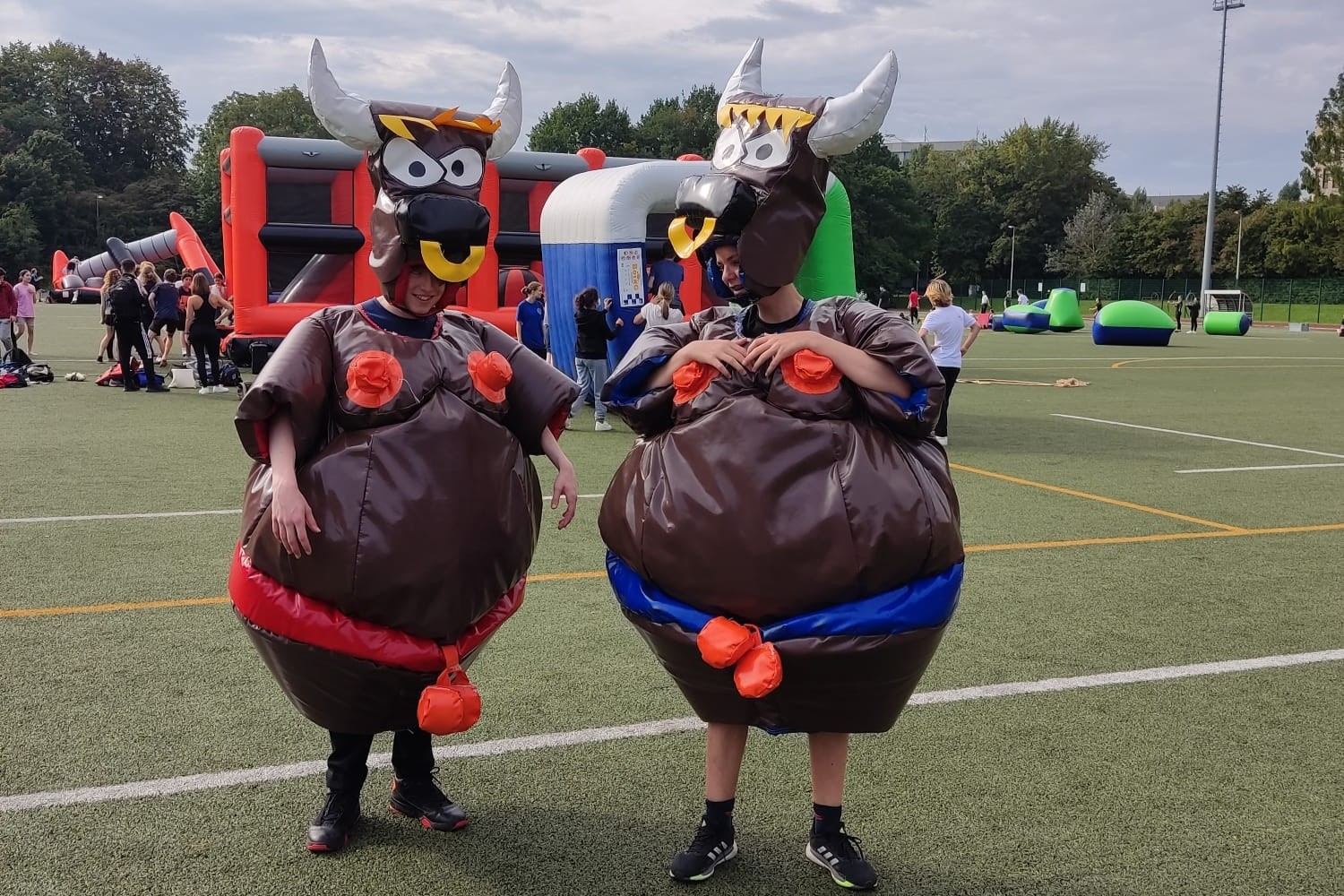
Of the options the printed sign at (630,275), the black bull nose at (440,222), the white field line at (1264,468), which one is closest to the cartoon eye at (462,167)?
the black bull nose at (440,222)

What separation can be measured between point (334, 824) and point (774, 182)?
2.09 metres

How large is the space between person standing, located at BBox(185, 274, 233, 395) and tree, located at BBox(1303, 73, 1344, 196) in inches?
2713

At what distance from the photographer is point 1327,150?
2672 inches

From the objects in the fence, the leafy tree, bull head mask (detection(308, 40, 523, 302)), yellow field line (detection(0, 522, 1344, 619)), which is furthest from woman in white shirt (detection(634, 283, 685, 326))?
the leafy tree

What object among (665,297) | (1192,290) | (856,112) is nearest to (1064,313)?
(1192,290)

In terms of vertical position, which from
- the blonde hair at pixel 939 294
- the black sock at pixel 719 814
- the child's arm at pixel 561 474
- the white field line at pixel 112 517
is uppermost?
the blonde hair at pixel 939 294

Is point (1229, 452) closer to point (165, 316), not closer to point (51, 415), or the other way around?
point (51, 415)

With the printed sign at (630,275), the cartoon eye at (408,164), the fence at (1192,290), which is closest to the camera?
the cartoon eye at (408,164)

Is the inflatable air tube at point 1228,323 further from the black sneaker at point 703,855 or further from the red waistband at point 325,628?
the red waistband at point 325,628

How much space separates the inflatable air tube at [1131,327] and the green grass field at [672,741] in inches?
869

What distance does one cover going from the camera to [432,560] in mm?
2832

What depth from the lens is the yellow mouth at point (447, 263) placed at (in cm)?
295

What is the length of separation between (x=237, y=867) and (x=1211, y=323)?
1499 inches

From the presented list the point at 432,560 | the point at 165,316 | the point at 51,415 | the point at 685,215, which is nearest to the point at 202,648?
the point at 432,560
